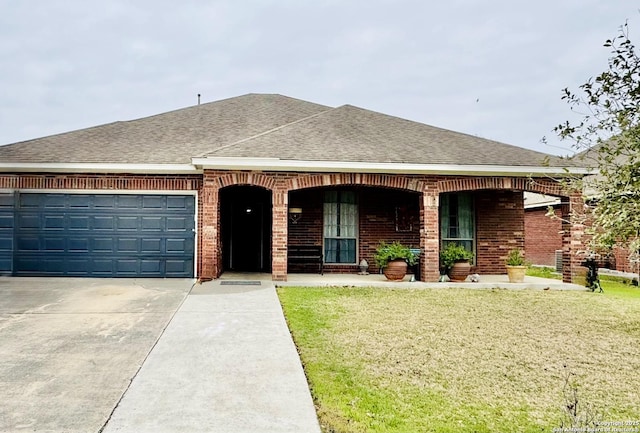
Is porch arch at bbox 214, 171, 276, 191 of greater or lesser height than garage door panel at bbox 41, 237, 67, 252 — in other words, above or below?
above

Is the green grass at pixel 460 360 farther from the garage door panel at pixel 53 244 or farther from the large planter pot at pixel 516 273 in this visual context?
the garage door panel at pixel 53 244

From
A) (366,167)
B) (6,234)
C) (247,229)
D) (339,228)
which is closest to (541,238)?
(339,228)

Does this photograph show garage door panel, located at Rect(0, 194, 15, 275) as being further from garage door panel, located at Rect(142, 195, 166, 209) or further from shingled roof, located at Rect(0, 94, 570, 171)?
garage door panel, located at Rect(142, 195, 166, 209)

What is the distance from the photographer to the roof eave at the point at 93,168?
10969mm

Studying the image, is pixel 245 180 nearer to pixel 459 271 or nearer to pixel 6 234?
pixel 459 271

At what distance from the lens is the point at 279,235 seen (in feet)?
35.9

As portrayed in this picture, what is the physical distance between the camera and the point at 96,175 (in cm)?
1143

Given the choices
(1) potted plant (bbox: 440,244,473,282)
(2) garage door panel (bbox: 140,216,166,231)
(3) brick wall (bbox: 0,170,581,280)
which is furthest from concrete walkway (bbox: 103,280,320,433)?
(1) potted plant (bbox: 440,244,473,282)

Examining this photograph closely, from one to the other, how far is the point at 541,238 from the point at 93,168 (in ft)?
57.4

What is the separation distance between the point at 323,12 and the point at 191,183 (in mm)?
11135

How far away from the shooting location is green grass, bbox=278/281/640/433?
365 centimetres

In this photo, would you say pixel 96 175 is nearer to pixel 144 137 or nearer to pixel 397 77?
pixel 144 137

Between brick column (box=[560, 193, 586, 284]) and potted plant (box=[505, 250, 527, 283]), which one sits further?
potted plant (box=[505, 250, 527, 283])

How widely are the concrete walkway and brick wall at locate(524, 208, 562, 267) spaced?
15.9m
